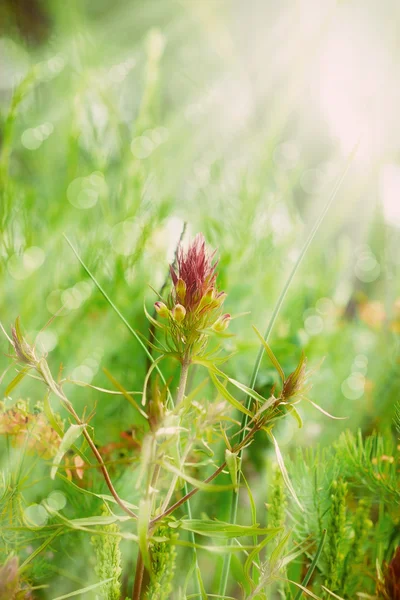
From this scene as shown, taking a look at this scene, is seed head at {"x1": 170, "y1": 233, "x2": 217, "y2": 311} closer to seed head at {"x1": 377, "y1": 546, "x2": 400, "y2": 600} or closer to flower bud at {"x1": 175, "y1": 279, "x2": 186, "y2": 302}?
flower bud at {"x1": 175, "y1": 279, "x2": 186, "y2": 302}

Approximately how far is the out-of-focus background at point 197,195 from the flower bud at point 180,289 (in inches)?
4.3

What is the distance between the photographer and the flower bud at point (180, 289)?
0.17 meters

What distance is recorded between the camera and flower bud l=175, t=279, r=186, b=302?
0.56 ft

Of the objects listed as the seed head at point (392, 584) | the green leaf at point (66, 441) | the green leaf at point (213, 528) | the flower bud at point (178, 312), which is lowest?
the seed head at point (392, 584)

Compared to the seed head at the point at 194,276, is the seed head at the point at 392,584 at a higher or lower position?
lower

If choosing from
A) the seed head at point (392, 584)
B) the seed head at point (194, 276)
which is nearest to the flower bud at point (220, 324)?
the seed head at point (194, 276)

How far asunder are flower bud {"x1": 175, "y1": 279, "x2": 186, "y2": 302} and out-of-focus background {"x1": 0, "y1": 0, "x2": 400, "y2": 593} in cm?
11

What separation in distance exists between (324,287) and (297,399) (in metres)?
0.39

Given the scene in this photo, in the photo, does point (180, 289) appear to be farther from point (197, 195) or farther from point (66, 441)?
point (197, 195)

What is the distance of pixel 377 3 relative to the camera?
0.83 meters

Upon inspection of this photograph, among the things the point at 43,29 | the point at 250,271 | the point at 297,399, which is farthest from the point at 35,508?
the point at 43,29

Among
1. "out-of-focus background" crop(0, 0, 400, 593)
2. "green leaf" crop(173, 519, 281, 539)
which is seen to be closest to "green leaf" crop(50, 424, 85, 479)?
"green leaf" crop(173, 519, 281, 539)

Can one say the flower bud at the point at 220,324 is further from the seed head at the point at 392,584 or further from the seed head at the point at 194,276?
the seed head at the point at 392,584

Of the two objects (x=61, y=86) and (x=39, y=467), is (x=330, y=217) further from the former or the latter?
(x=39, y=467)
